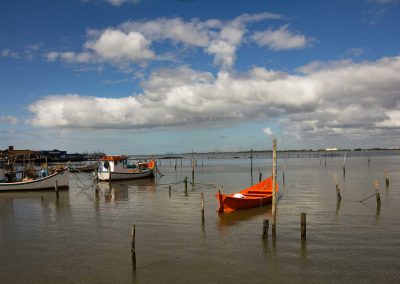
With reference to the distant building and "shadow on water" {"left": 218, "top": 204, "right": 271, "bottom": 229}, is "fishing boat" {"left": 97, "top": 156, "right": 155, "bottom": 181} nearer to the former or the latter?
"shadow on water" {"left": 218, "top": 204, "right": 271, "bottom": 229}

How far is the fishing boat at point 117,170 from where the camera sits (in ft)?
145

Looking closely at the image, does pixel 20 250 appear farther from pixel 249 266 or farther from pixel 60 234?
pixel 249 266

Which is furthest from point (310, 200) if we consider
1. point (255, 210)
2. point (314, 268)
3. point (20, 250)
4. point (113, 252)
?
point (20, 250)

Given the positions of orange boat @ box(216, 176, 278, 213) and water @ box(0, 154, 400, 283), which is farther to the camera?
orange boat @ box(216, 176, 278, 213)

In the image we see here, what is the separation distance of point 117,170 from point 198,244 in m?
33.0

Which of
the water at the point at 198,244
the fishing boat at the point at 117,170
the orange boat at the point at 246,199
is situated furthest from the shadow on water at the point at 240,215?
the fishing boat at the point at 117,170

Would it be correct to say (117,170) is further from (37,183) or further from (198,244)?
(198,244)

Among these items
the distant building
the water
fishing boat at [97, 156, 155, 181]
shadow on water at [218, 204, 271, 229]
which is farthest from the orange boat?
the distant building

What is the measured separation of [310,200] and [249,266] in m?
14.8

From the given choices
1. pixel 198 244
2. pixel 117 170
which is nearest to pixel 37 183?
pixel 117 170

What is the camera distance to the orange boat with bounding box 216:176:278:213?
21484 millimetres

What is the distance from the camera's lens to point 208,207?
77.9 ft

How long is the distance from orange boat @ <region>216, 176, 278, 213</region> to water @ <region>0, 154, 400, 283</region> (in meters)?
0.63

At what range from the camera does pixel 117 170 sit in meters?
46.2
